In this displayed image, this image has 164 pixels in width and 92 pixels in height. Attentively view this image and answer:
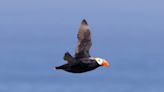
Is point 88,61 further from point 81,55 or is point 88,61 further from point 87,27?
point 87,27

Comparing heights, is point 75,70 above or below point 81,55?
below

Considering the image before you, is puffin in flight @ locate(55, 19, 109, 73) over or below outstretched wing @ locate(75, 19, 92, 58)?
below

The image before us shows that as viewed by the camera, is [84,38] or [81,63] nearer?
[81,63]

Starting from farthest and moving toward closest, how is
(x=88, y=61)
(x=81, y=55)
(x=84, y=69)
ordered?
(x=81, y=55)
(x=88, y=61)
(x=84, y=69)

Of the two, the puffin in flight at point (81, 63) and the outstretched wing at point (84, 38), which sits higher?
the outstretched wing at point (84, 38)

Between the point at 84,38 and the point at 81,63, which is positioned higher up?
the point at 84,38

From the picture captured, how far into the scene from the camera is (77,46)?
2572cm

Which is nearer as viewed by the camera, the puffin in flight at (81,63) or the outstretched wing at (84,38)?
the puffin in flight at (81,63)

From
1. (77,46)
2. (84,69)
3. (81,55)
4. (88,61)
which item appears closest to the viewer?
(84,69)

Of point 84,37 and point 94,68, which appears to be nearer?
point 94,68

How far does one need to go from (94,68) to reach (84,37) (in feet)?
21.6

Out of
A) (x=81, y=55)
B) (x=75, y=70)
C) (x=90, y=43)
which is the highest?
(x=90, y=43)

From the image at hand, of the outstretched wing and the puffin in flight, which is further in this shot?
the outstretched wing

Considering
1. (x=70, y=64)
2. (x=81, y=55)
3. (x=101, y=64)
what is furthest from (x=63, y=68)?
(x=81, y=55)
